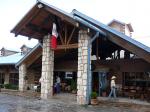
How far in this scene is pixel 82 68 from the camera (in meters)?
19.2

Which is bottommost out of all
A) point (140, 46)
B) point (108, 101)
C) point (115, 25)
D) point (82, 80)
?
point (108, 101)

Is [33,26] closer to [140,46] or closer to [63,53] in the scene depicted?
[63,53]

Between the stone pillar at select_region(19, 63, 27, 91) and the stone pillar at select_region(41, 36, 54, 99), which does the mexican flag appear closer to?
the stone pillar at select_region(41, 36, 54, 99)

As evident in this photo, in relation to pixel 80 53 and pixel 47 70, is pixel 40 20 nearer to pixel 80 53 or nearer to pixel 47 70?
pixel 47 70

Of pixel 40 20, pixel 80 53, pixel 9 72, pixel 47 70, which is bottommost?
pixel 47 70

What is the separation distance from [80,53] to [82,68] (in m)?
1.02

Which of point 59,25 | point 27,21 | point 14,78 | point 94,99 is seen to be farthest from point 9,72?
point 94,99

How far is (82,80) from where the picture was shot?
1903cm

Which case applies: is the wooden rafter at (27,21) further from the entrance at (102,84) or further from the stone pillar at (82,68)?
the entrance at (102,84)

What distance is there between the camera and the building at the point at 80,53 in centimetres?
1864

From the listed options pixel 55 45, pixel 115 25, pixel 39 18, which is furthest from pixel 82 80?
pixel 115 25

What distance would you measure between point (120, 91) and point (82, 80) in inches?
169

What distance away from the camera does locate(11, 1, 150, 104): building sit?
1864 centimetres

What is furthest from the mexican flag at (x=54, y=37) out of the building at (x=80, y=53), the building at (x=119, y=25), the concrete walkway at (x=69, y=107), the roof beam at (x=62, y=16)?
the building at (x=119, y=25)
